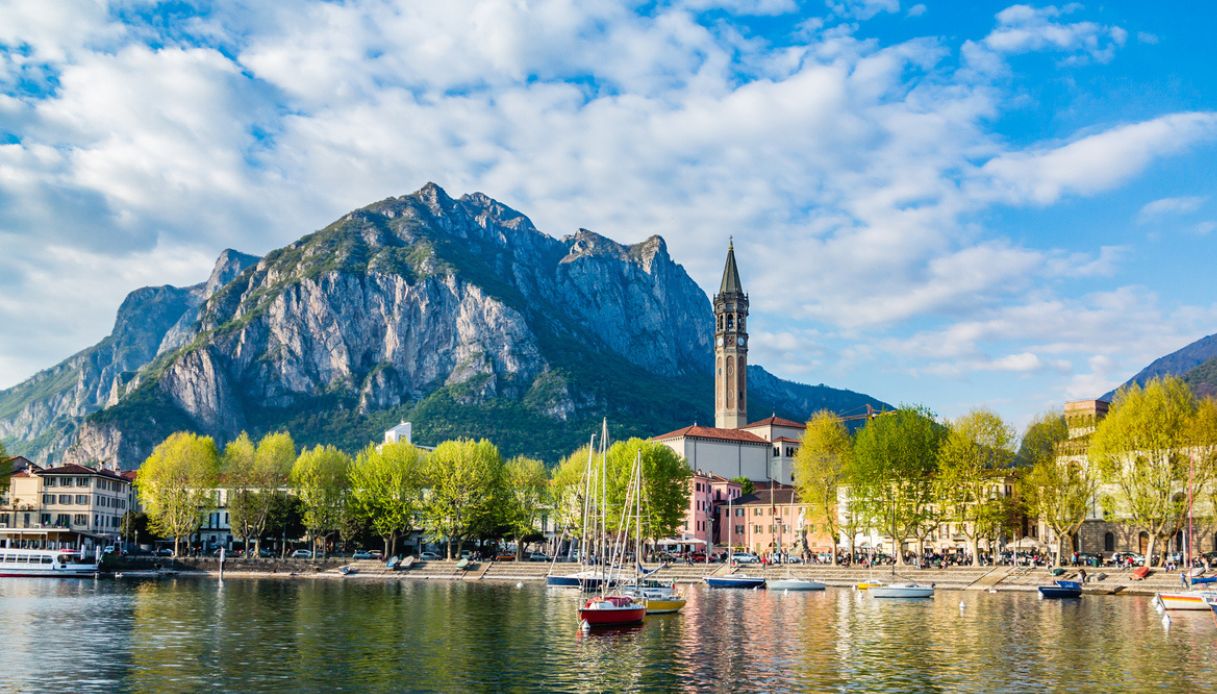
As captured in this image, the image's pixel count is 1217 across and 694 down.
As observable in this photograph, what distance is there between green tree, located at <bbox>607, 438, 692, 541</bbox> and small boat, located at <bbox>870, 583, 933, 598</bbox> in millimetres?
41410

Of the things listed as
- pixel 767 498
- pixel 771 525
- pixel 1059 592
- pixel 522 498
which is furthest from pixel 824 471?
pixel 767 498

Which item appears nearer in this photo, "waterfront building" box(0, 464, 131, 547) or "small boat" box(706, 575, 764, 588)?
"small boat" box(706, 575, 764, 588)

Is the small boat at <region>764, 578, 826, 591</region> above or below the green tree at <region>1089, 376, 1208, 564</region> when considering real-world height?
below

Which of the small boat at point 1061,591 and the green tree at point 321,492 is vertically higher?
the green tree at point 321,492

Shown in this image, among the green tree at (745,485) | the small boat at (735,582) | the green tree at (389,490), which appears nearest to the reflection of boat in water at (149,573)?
the green tree at (389,490)

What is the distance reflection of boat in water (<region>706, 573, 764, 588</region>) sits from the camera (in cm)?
11450

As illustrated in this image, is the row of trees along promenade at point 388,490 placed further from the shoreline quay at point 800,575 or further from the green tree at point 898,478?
the green tree at point 898,478

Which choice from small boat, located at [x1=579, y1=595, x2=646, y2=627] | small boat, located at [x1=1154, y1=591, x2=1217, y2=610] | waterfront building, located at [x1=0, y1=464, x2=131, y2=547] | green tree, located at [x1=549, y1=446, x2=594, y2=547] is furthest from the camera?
waterfront building, located at [x1=0, y1=464, x2=131, y2=547]

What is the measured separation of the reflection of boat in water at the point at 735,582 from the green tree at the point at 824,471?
49.3 feet

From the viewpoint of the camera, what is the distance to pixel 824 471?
129 m

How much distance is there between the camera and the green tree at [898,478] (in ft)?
400

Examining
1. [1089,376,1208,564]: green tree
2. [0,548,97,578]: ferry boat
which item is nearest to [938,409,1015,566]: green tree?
[1089,376,1208,564]: green tree

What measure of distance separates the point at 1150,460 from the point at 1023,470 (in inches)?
573

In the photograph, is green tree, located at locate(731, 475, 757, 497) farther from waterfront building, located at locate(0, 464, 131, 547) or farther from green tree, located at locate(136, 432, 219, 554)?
waterfront building, located at locate(0, 464, 131, 547)
